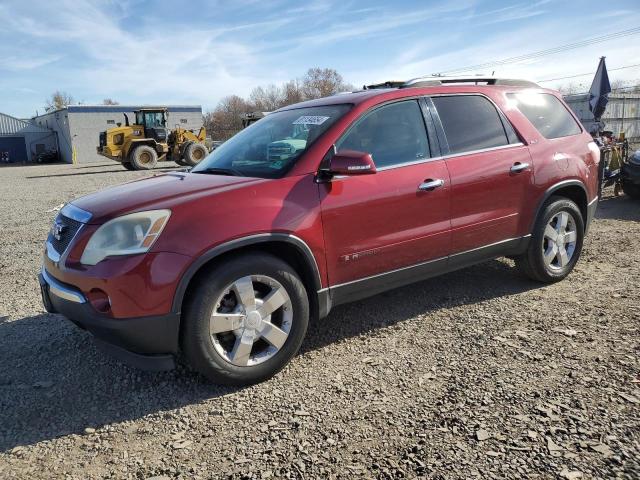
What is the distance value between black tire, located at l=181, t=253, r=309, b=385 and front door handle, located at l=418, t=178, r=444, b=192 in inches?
45.8

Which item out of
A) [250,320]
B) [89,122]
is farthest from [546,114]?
[89,122]

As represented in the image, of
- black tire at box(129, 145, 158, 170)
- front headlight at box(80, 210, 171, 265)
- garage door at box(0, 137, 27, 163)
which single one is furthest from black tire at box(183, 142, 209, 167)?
garage door at box(0, 137, 27, 163)

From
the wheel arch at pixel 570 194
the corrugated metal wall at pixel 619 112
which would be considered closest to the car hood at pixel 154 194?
the wheel arch at pixel 570 194

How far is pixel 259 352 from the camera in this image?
3.11 m

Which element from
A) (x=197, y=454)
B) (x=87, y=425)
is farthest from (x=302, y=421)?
(x=87, y=425)

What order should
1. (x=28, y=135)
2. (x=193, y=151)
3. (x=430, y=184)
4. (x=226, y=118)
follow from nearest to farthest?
(x=430, y=184), (x=193, y=151), (x=28, y=135), (x=226, y=118)

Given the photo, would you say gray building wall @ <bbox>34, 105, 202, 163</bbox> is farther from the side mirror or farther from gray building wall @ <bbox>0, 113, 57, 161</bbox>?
the side mirror

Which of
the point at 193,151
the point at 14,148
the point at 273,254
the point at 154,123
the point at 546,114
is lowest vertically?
the point at 273,254

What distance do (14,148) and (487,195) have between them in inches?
2350

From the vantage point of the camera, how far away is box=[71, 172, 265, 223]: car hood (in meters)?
2.85

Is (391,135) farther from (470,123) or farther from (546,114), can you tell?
(546,114)

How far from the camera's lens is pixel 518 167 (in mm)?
4082

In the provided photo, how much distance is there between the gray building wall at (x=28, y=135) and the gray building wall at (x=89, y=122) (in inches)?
105

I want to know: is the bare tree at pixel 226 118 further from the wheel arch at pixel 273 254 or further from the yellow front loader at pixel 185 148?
the wheel arch at pixel 273 254
